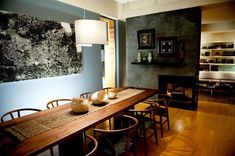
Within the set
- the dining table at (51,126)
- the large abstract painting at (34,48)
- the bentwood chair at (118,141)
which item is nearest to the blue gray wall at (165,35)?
the large abstract painting at (34,48)

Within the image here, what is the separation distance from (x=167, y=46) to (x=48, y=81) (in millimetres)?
2919

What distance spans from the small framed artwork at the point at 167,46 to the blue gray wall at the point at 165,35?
12cm

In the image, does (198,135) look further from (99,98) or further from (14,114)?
(14,114)

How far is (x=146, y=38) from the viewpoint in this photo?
457 cm

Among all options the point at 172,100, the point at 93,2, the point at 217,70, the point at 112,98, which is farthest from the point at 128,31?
the point at 217,70

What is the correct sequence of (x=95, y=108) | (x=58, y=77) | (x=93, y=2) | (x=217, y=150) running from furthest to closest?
(x=93, y=2) < (x=58, y=77) < (x=217, y=150) < (x=95, y=108)

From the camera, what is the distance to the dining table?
1266 mm

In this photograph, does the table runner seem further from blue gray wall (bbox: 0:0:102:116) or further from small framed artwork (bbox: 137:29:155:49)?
small framed artwork (bbox: 137:29:155:49)

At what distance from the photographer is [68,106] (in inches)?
86.1

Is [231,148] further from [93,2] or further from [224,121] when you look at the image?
[93,2]

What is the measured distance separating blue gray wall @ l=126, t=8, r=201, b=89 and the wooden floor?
3.35ft

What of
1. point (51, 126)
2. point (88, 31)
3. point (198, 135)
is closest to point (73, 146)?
point (51, 126)

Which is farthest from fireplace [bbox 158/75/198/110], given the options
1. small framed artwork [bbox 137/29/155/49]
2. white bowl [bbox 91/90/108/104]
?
white bowl [bbox 91/90/108/104]

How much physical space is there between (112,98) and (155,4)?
123 inches
